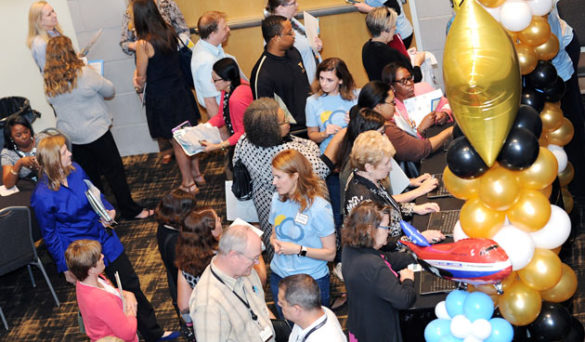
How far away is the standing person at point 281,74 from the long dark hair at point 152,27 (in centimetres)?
115

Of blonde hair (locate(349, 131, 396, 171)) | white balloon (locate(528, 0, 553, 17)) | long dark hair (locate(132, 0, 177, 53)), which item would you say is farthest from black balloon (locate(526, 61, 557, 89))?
long dark hair (locate(132, 0, 177, 53))

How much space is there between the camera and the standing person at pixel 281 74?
17.5 ft

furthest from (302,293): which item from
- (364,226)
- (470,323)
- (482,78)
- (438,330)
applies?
(482,78)

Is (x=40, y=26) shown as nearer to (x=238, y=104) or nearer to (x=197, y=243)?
(x=238, y=104)

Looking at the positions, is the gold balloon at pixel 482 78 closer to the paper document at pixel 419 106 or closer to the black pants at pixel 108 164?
the paper document at pixel 419 106

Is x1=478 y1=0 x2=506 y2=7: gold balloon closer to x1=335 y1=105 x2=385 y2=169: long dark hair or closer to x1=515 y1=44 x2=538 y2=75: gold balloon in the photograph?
x1=515 y1=44 x2=538 y2=75: gold balloon

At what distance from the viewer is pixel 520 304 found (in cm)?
327

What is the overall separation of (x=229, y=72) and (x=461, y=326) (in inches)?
105

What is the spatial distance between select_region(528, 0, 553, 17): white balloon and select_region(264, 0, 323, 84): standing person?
7.55ft

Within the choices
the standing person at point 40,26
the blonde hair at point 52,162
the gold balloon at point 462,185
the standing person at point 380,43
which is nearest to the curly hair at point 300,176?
the gold balloon at point 462,185

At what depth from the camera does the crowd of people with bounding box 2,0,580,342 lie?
3521 millimetres

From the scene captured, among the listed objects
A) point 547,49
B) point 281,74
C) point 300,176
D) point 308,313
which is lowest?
point 308,313

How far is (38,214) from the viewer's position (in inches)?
187

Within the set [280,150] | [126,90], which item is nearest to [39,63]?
[126,90]
